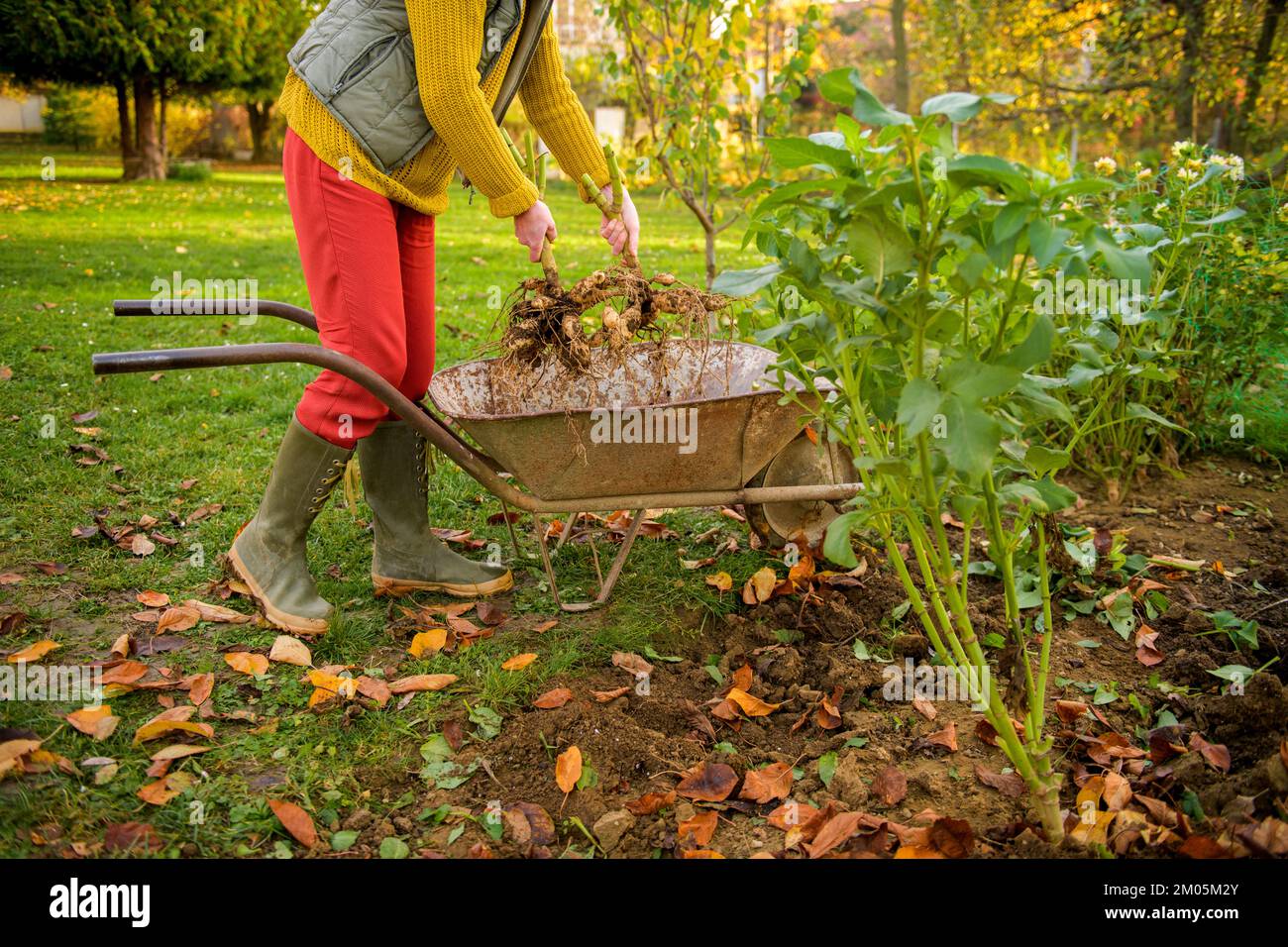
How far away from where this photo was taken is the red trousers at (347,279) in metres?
2.32

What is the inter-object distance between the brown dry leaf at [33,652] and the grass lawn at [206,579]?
0.04 m

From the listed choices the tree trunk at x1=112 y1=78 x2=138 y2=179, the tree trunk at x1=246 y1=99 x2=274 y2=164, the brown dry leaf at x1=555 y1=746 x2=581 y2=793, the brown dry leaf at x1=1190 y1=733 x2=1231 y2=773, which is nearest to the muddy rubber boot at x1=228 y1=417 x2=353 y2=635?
the brown dry leaf at x1=555 y1=746 x2=581 y2=793

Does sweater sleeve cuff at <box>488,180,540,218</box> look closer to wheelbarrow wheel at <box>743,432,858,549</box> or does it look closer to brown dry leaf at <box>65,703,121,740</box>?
wheelbarrow wheel at <box>743,432,858,549</box>

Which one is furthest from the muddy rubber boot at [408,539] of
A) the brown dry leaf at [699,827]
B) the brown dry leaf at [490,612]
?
the brown dry leaf at [699,827]

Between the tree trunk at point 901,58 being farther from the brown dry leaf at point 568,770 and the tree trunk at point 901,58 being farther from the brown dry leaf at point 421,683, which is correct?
the brown dry leaf at point 568,770

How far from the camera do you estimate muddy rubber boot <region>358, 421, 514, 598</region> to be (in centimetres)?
283

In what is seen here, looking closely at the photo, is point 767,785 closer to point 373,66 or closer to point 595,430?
point 595,430

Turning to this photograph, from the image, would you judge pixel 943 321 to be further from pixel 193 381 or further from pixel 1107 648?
pixel 193 381

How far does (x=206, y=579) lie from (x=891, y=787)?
Answer: 2.13m

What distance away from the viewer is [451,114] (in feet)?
7.07

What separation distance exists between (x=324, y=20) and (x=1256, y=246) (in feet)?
9.90

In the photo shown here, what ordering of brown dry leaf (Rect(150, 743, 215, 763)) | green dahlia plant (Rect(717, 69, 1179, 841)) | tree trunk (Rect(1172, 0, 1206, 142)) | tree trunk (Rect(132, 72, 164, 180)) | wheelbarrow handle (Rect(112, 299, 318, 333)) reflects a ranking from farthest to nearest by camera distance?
tree trunk (Rect(132, 72, 164, 180)) → tree trunk (Rect(1172, 0, 1206, 142)) → wheelbarrow handle (Rect(112, 299, 318, 333)) → brown dry leaf (Rect(150, 743, 215, 763)) → green dahlia plant (Rect(717, 69, 1179, 841))

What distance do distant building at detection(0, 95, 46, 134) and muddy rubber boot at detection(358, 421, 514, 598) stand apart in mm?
23406

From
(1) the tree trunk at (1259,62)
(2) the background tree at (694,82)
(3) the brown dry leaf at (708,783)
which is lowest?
(3) the brown dry leaf at (708,783)
